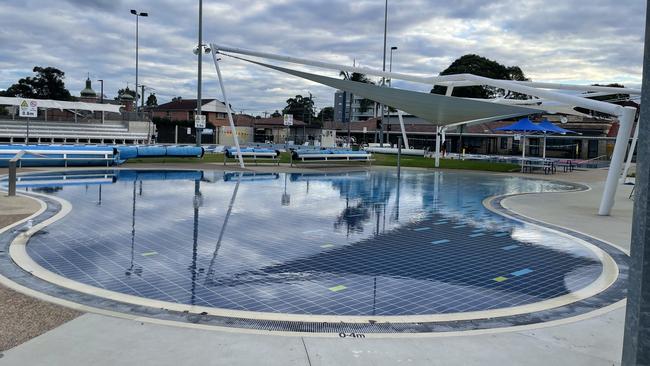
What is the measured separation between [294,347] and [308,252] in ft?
13.4

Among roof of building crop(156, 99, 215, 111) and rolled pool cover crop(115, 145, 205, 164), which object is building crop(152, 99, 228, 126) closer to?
roof of building crop(156, 99, 215, 111)

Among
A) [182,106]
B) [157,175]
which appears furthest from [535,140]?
[182,106]

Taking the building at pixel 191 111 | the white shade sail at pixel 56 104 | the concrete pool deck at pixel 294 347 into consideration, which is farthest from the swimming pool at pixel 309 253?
the building at pixel 191 111

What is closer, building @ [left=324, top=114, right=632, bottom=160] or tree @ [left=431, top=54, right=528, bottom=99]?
building @ [left=324, top=114, right=632, bottom=160]

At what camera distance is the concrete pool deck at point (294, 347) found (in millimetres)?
4016

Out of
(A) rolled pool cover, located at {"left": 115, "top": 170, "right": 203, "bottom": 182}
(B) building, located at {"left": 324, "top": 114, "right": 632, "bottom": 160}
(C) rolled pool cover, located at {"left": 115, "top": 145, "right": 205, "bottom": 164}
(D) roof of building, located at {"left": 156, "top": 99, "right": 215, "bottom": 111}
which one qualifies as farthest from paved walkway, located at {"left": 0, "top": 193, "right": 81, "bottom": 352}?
(D) roof of building, located at {"left": 156, "top": 99, "right": 215, "bottom": 111}

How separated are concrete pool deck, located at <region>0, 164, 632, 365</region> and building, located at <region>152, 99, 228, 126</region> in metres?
76.3

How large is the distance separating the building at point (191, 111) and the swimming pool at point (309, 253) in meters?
66.2

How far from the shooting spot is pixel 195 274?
6.93m

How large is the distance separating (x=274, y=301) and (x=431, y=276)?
245cm

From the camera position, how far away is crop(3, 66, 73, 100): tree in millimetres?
80625

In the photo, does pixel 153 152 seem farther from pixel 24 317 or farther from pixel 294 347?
pixel 294 347

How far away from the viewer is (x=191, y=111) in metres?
82.1

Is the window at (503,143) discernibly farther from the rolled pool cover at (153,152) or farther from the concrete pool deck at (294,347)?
the concrete pool deck at (294,347)
